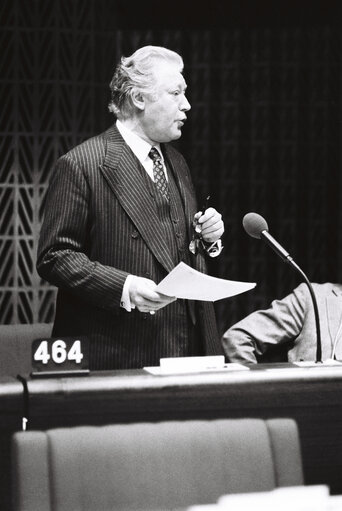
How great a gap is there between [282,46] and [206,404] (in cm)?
376

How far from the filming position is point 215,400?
6.43 feet

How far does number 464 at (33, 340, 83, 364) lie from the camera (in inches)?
76.3

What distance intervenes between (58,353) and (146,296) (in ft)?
1.20

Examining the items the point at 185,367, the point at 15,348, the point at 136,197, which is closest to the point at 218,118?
the point at 15,348

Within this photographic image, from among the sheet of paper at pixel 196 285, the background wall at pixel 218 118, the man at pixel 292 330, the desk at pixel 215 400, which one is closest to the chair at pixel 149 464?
the desk at pixel 215 400

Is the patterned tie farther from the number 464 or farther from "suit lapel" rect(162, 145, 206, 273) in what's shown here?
the number 464

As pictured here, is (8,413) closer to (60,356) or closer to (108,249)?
(60,356)

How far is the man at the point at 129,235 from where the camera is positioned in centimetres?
246

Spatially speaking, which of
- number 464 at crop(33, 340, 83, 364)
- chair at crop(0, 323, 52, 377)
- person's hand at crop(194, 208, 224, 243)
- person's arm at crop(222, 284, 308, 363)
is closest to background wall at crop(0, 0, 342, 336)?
chair at crop(0, 323, 52, 377)

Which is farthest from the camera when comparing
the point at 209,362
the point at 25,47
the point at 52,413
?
the point at 25,47

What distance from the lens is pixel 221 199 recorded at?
17.8 feet

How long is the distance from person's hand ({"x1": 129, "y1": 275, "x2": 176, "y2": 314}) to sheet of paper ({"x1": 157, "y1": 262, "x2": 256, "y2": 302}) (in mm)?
106

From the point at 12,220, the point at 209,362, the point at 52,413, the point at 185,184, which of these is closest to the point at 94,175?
the point at 185,184

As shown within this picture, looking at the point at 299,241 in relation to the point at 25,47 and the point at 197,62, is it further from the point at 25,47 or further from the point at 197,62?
the point at 25,47
